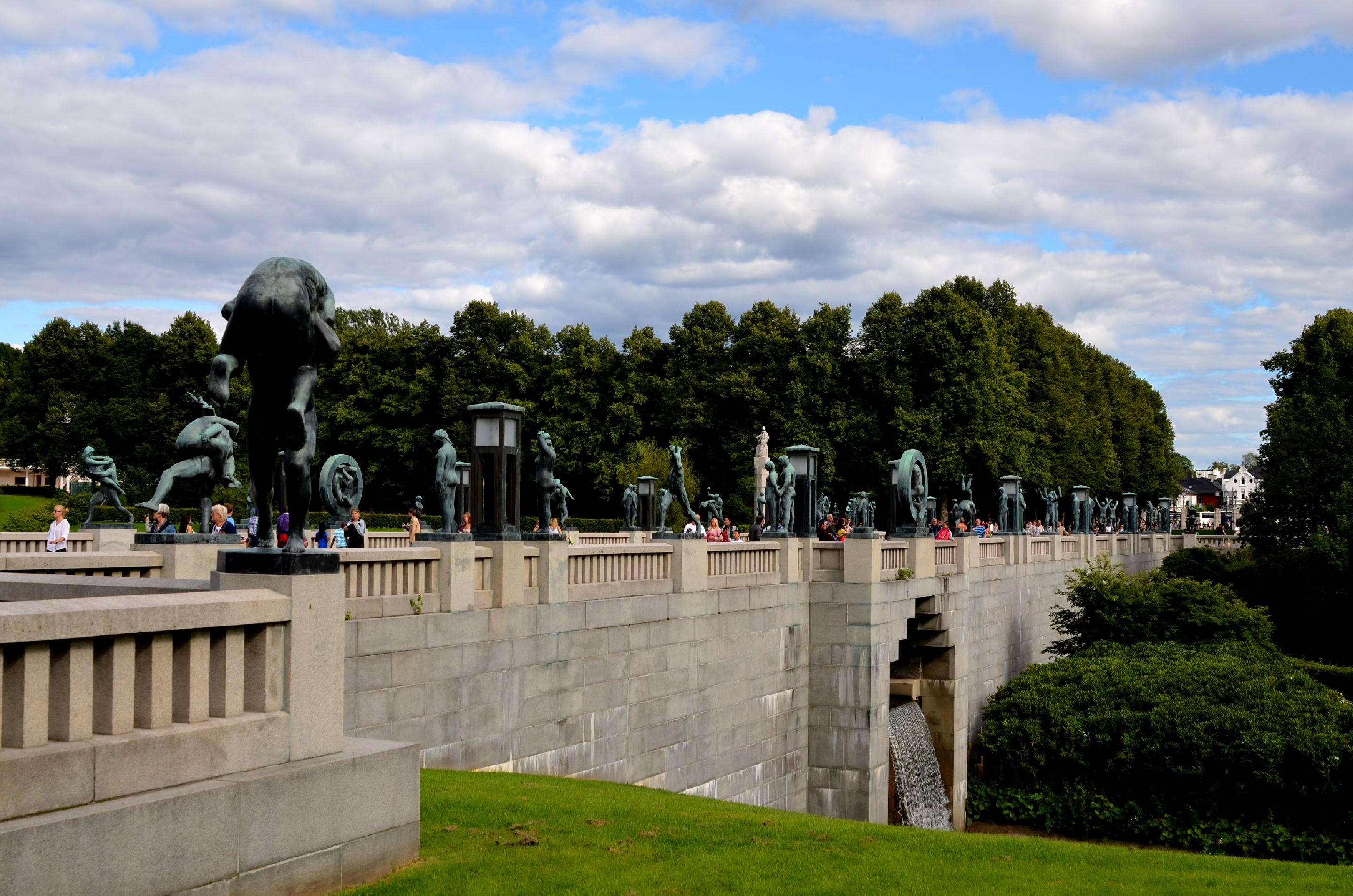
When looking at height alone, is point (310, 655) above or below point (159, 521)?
below

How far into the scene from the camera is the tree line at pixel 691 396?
2355 inches

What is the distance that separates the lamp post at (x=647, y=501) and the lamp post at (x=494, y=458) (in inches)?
836

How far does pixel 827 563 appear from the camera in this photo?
22.5 metres

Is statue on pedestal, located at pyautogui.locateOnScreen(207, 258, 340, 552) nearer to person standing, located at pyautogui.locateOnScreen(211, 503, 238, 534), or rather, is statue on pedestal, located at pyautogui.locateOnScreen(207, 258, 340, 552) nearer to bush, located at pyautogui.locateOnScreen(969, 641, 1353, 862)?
person standing, located at pyautogui.locateOnScreen(211, 503, 238, 534)

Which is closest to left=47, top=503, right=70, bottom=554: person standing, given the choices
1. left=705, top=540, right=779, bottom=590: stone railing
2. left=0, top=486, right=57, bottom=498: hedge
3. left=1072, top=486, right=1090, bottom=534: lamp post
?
left=705, top=540, right=779, bottom=590: stone railing

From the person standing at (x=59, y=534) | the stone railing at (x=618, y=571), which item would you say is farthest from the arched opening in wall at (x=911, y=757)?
the person standing at (x=59, y=534)

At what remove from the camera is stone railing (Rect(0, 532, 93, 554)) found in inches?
730

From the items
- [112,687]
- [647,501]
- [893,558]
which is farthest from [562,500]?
[112,687]

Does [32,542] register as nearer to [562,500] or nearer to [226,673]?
[226,673]

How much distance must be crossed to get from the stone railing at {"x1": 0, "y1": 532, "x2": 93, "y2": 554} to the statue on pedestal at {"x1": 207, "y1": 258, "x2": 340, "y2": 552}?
12798 millimetres

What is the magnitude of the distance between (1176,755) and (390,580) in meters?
21.0

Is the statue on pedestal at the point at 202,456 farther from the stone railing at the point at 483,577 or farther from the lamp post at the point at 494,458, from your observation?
the stone railing at the point at 483,577

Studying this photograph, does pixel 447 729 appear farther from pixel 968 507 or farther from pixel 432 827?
pixel 968 507

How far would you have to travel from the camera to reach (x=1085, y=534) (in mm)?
45781
